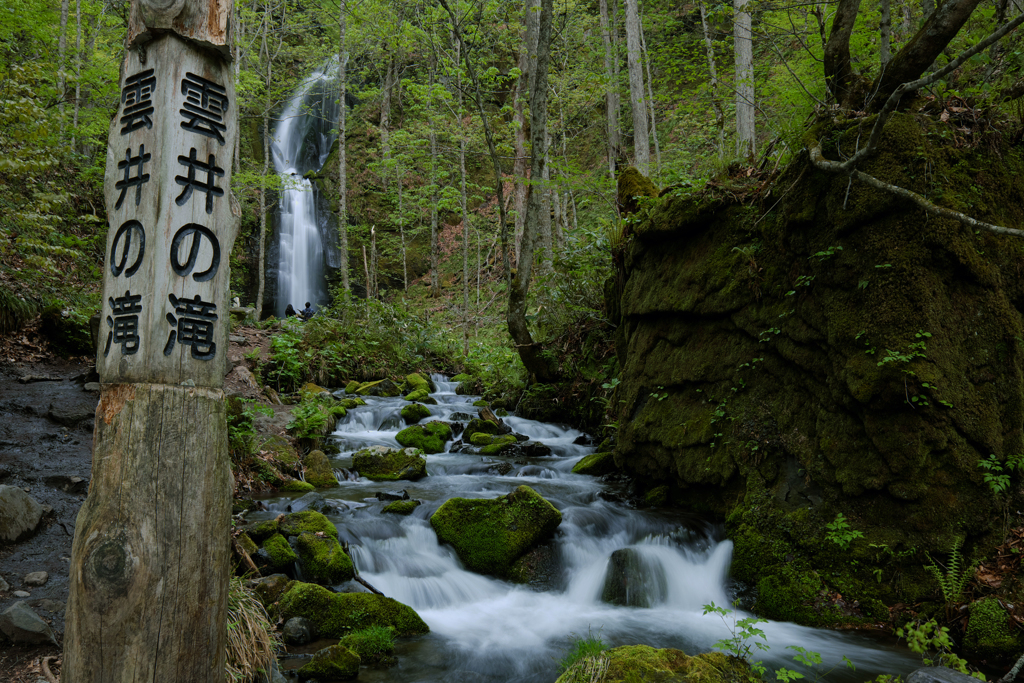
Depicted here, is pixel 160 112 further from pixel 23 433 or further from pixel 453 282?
pixel 453 282

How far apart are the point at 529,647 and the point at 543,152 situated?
7.93m

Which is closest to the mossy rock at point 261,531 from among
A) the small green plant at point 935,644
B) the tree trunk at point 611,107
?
the small green plant at point 935,644

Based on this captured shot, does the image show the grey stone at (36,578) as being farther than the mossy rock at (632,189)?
No

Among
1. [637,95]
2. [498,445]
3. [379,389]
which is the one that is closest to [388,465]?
[498,445]

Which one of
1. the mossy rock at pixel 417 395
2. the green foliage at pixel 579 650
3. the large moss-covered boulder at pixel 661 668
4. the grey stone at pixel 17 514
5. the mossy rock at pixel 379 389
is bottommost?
the green foliage at pixel 579 650

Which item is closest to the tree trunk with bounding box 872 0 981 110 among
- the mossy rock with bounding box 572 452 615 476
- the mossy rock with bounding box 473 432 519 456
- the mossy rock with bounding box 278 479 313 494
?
the mossy rock with bounding box 572 452 615 476

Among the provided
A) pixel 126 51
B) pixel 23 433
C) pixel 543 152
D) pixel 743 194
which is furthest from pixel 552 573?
pixel 543 152

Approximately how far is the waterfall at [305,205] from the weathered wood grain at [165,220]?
20419 millimetres

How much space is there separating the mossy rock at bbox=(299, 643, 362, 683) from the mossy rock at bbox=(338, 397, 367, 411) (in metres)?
7.46

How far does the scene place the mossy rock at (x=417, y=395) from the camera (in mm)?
12696

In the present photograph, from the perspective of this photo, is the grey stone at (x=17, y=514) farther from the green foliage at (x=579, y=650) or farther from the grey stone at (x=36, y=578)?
the green foliage at (x=579, y=650)

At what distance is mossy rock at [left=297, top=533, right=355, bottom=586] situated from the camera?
4965 millimetres

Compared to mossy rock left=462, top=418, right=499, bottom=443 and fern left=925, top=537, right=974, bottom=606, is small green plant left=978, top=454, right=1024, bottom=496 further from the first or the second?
mossy rock left=462, top=418, right=499, bottom=443

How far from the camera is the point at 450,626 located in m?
4.95
